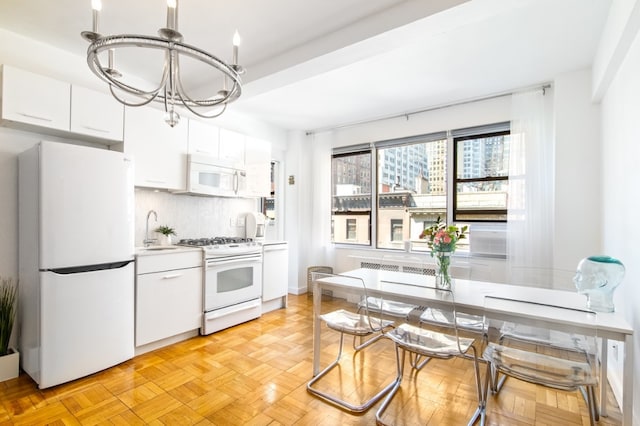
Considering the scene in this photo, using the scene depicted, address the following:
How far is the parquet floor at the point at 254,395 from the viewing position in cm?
188

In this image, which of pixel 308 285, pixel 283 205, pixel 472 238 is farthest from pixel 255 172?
pixel 472 238

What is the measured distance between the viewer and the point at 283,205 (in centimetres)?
493

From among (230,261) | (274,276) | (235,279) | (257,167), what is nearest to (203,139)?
(257,167)

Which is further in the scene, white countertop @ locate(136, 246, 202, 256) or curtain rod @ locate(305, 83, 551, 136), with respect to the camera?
curtain rod @ locate(305, 83, 551, 136)

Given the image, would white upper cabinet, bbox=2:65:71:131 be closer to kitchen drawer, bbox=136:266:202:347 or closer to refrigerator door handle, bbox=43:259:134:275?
refrigerator door handle, bbox=43:259:134:275

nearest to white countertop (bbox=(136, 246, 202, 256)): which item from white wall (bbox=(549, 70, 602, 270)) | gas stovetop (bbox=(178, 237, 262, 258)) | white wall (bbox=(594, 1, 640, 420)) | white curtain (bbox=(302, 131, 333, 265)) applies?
gas stovetop (bbox=(178, 237, 262, 258))

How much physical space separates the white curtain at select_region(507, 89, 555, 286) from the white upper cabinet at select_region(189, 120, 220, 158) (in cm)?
328

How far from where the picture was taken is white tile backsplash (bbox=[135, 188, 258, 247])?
326cm

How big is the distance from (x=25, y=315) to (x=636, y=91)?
4374 mm

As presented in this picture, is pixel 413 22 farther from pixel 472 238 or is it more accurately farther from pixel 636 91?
pixel 472 238

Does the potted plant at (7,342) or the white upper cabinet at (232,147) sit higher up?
the white upper cabinet at (232,147)

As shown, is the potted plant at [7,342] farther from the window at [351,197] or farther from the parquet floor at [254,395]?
the window at [351,197]

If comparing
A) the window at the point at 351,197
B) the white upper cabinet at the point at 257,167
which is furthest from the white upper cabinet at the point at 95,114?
the window at the point at 351,197

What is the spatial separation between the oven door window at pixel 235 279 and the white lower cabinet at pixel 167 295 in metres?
0.24
